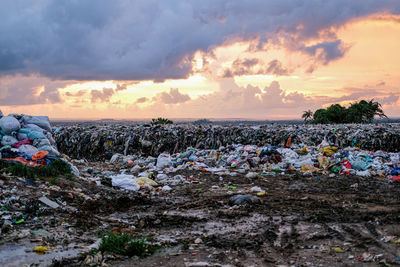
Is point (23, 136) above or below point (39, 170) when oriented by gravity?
above

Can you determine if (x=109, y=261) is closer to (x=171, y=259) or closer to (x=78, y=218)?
(x=171, y=259)

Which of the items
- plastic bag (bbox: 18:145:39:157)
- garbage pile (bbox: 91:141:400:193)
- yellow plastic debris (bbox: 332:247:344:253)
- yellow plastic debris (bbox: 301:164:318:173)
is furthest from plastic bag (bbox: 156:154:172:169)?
yellow plastic debris (bbox: 332:247:344:253)

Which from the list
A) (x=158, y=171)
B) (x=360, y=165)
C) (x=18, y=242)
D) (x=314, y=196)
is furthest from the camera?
(x=158, y=171)

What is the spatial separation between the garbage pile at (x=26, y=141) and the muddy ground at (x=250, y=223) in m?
1.22

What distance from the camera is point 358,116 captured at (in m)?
23.9

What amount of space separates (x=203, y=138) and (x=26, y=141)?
652 cm

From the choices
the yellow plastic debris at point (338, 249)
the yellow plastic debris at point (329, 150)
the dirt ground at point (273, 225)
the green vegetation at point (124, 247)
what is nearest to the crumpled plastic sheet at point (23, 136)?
the dirt ground at point (273, 225)

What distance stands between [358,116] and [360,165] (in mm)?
16763

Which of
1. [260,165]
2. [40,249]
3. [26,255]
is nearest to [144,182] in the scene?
[260,165]

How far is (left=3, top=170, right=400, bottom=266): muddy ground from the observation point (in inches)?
134

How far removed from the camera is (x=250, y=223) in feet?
14.8

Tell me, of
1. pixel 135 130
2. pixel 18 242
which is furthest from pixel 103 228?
pixel 135 130

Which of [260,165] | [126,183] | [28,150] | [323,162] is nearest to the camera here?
[126,183]

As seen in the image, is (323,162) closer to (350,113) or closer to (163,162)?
(163,162)
